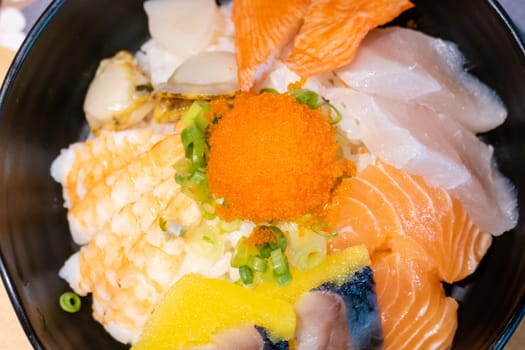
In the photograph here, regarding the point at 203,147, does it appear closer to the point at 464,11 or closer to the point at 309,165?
the point at 309,165

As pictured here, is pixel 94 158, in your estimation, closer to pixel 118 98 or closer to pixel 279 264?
pixel 118 98

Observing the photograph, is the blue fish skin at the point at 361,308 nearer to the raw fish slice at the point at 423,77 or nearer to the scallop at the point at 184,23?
the raw fish slice at the point at 423,77

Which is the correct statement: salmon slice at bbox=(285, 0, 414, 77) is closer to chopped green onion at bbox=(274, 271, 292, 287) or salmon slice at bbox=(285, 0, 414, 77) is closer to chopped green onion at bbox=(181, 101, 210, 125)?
chopped green onion at bbox=(181, 101, 210, 125)

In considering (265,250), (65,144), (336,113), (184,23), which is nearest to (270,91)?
(336,113)

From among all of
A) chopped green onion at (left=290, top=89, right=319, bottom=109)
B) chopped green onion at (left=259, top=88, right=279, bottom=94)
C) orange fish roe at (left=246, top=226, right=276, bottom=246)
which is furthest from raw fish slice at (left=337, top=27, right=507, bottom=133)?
orange fish roe at (left=246, top=226, right=276, bottom=246)

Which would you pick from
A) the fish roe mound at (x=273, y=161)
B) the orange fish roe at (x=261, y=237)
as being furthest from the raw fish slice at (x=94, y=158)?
the orange fish roe at (x=261, y=237)

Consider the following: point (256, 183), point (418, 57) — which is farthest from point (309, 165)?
point (418, 57)

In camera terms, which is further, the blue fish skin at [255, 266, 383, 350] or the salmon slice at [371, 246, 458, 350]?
the salmon slice at [371, 246, 458, 350]
